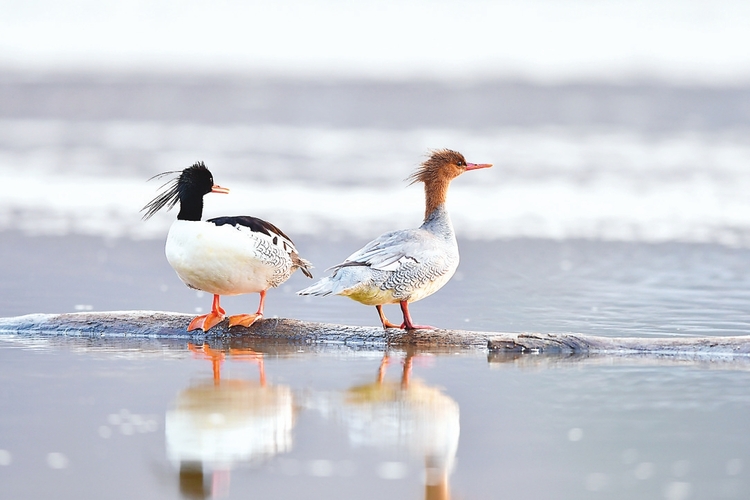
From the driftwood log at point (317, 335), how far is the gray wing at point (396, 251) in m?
0.43

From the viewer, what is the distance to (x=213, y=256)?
7191 mm

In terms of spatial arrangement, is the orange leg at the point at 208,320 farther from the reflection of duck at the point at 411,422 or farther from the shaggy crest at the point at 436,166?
the shaggy crest at the point at 436,166

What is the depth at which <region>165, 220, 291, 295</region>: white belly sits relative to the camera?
23.6 ft

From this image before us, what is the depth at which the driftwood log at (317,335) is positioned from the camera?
6.96m

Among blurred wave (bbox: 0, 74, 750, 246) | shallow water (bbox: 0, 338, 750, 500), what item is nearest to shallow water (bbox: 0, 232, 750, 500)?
shallow water (bbox: 0, 338, 750, 500)

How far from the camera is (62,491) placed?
4629mm

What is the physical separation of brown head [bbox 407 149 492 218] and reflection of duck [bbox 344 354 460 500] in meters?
2.02

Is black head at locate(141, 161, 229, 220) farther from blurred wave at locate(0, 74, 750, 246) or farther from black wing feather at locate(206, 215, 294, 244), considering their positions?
blurred wave at locate(0, 74, 750, 246)

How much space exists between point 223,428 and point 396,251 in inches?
92.9

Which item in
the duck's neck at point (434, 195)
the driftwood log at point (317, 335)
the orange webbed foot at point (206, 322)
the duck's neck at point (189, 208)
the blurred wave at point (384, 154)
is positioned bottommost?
the driftwood log at point (317, 335)

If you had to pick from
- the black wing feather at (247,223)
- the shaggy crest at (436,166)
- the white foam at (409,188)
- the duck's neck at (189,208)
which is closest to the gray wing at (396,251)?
the black wing feather at (247,223)

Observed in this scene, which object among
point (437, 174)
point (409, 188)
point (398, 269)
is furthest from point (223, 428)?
point (409, 188)

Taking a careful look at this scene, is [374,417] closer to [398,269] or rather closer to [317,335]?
[317,335]

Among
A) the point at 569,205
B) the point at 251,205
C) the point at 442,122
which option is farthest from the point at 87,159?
the point at 442,122
